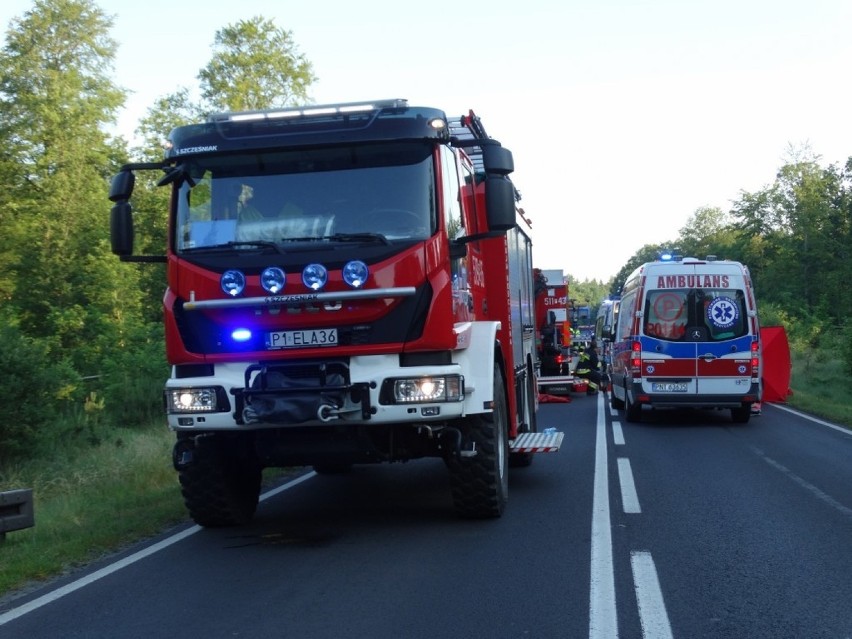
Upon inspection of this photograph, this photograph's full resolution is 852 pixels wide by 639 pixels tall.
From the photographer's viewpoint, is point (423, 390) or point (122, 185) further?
point (122, 185)

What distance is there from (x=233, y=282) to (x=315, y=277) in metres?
0.62

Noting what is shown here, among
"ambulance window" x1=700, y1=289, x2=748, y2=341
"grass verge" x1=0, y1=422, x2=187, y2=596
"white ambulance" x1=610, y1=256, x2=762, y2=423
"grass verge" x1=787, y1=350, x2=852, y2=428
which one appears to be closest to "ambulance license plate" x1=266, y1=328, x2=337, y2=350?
"grass verge" x1=0, y1=422, x2=187, y2=596

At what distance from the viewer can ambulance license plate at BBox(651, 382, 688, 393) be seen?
1859cm

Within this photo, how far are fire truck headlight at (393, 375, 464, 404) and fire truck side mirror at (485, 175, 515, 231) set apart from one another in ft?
3.98

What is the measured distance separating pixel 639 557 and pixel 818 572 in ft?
3.79

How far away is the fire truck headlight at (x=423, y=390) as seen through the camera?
25.7ft

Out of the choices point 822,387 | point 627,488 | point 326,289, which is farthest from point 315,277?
point 822,387

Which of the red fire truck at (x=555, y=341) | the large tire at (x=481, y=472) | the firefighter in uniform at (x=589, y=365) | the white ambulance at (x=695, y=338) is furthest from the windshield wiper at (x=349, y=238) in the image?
the firefighter in uniform at (x=589, y=365)

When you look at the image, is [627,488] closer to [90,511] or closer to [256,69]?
[90,511]

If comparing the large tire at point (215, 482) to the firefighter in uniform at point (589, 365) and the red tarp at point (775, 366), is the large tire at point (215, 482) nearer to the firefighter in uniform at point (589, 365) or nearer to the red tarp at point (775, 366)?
the red tarp at point (775, 366)

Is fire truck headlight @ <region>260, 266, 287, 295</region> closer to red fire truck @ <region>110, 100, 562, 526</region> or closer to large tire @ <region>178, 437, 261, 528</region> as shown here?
red fire truck @ <region>110, 100, 562, 526</region>

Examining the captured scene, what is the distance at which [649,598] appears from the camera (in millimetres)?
6121

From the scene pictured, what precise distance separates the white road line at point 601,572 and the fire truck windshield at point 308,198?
2.64m

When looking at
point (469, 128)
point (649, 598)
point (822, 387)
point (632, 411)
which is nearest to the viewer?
point (649, 598)
